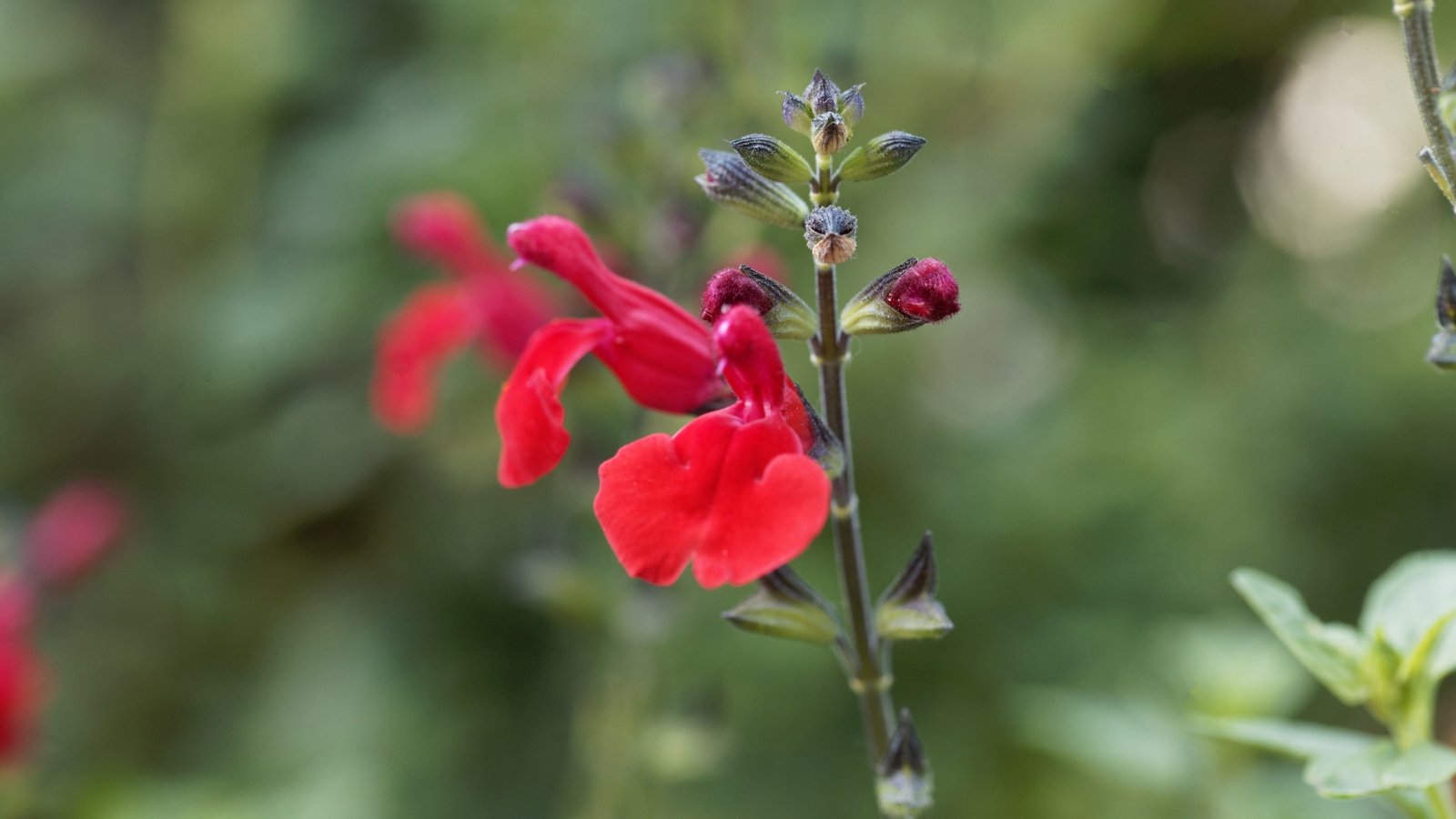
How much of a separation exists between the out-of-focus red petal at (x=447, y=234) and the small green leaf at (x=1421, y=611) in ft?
4.08

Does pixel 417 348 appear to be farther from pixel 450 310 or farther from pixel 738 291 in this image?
pixel 738 291

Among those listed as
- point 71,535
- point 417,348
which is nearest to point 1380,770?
point 417,348

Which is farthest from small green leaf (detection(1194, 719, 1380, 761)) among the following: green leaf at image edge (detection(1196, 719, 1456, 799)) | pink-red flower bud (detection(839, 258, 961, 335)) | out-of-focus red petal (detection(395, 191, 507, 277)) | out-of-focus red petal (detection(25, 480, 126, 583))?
out-of-focus red petal (detection(25, 480, 126, 583))

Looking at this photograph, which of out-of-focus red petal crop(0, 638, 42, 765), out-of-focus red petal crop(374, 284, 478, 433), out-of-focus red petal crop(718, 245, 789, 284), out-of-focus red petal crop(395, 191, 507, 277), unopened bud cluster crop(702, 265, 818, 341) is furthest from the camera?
out-of-focus red petal crop(395, 191, 507, 277)

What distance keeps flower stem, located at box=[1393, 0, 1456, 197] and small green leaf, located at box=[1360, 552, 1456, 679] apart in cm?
26

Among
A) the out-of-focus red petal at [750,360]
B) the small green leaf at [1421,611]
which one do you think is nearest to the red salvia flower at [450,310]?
the out-of-focus red petal at [750,360]

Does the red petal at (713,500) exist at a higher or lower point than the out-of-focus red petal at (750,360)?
lower

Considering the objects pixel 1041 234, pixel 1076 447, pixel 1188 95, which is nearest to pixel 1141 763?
pixel 1076 447

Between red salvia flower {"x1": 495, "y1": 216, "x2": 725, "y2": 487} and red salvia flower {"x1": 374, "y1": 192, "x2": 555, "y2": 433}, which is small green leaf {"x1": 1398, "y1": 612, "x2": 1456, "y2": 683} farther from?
red salvia flower {"x1": 374, "y1": 192, "x2": 555, "y2": 433}

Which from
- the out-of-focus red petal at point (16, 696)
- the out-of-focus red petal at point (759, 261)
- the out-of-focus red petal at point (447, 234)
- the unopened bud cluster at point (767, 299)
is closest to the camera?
the unopened bud cluster at point (767, 299)

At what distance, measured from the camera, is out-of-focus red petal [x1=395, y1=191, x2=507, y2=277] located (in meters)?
1.67

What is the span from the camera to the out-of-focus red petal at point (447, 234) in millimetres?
1671

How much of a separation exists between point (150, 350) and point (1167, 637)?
212 cm

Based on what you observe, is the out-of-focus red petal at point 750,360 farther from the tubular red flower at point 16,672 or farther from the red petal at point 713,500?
the tubular red flower at point 16,672
